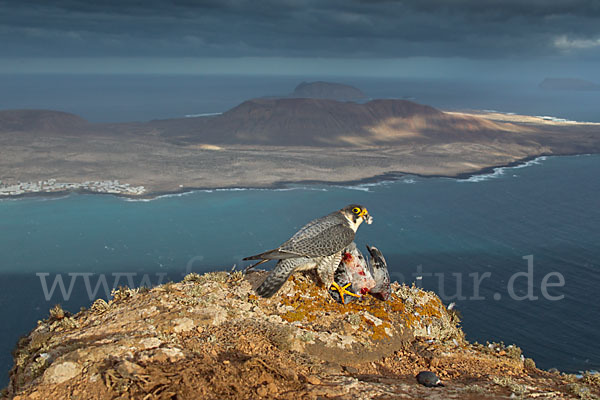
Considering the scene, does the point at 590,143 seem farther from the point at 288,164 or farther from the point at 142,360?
the point at 142,360

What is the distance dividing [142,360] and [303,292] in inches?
159

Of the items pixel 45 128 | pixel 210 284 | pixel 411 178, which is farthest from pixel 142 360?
pixel 45 128

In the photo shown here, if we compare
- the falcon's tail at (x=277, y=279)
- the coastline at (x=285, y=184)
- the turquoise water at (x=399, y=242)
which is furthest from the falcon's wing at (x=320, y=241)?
the coastline at (x=285, y=184)

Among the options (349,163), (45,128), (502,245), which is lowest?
(502,245)

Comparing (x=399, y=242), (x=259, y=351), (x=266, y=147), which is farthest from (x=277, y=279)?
(x=266, y=147)

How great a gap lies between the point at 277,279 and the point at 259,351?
6.96ft

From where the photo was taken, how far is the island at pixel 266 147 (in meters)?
106

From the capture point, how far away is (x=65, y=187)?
96.2m

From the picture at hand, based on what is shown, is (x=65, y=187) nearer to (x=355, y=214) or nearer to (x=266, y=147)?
(x=266, y=147)

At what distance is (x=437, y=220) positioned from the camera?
7725 cm

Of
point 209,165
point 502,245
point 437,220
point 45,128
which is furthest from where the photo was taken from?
point 45,128

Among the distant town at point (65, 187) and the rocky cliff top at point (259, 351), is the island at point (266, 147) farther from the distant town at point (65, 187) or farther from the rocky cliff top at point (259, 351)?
the rocky cliff top at point (259, 351)

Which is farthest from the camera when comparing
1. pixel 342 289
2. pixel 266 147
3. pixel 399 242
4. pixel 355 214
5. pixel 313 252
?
pixel 266 147

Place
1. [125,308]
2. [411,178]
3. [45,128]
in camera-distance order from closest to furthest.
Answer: [125,308] < [411,178] < [45,128]
